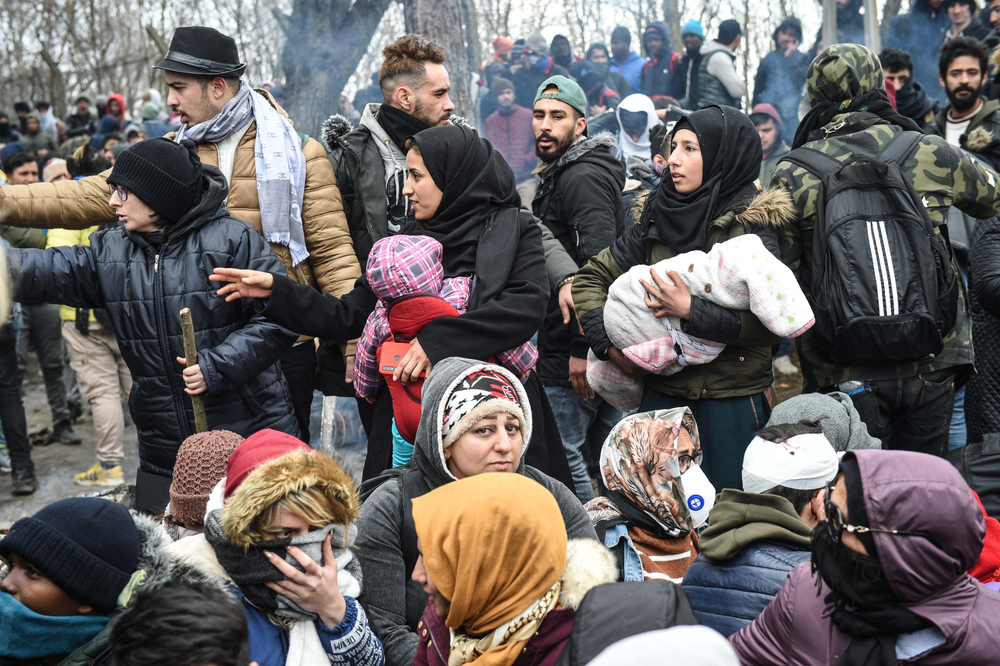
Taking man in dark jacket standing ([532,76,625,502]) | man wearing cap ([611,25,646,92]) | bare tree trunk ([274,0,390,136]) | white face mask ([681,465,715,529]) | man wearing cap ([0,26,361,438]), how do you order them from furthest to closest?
man wearing cap ([611,25,646,92]) < bare tree trunk ([274,0,390,136]) < man in dark jacket standing ([532,76,625,502]) < man wearing cap ([0,26,361,438]) < white face mask ([681,465,715,529])

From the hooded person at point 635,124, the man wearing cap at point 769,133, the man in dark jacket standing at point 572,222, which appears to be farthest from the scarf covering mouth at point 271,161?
the man wearing cap at point 769,133

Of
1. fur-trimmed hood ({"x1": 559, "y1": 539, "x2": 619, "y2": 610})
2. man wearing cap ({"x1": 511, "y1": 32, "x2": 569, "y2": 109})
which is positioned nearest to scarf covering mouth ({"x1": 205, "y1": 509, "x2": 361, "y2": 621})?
fur-trimmed hood ({"x1": 559, "y1": 539, "x2": 619, "y2": 610})

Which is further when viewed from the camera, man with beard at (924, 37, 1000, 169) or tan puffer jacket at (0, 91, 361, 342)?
man with beard at (924, 37, 1000, 169)

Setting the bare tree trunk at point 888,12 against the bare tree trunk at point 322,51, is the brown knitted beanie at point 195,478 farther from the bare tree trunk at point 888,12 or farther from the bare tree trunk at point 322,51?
the bare tree trunk at point 888,12

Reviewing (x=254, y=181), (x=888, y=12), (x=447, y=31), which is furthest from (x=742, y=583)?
(x=888, y=12)

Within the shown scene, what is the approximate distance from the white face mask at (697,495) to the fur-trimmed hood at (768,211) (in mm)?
1162

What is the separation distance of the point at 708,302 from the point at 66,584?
242 cm

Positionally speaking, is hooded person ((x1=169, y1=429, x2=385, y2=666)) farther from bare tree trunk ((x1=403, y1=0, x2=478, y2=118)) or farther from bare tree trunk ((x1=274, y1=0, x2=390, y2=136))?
bare tree trunk ((x1=274, y1=0, x2=390, y2=136))

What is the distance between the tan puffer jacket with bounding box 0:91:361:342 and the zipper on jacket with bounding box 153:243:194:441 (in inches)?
22.5

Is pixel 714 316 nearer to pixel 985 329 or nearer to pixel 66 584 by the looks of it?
pixel 985 329

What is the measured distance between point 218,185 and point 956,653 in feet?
10.1

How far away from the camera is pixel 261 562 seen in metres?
2.19

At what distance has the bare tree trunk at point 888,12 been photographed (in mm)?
10697

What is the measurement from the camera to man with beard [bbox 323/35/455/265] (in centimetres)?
429
